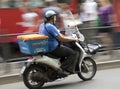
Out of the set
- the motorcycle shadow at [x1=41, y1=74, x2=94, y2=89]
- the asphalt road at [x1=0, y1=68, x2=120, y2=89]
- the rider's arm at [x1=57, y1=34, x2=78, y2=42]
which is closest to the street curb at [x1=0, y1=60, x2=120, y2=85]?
the asphalt road at [x1=0, y1=68, x2=120, y2=89]

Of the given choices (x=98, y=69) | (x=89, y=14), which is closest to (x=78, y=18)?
(x=89, y=14)

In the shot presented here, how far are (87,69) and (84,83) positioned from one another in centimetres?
39

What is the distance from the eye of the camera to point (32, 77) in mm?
9719

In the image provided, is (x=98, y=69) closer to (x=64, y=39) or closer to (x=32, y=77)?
(x=64, y=39)

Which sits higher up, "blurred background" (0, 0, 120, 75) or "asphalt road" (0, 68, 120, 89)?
"blurred background" (0, 0, 120, 75)

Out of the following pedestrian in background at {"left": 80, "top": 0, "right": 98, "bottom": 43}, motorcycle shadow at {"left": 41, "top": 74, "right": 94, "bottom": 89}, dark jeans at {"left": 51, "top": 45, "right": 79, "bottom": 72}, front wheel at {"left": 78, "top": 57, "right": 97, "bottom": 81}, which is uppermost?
pedestrian in background at {"left": 80, "top": 0, "right": 98, "bottom": 43}

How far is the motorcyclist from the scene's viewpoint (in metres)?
9.84

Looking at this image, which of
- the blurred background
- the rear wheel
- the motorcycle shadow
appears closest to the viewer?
the rear wheel

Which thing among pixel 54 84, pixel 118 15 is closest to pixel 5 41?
pixel 54 84

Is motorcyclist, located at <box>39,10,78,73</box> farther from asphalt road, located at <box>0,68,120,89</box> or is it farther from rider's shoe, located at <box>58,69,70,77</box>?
asphalt road, located at <box>0,68,120,89</box>

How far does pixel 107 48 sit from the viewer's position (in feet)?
41.9

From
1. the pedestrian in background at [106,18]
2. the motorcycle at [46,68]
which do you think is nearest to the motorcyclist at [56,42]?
the motorcycle at [46,68]

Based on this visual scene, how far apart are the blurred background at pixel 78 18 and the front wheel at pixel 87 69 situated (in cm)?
144

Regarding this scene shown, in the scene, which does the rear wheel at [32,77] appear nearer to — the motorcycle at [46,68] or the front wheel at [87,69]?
the motorcycle at [46,68]
